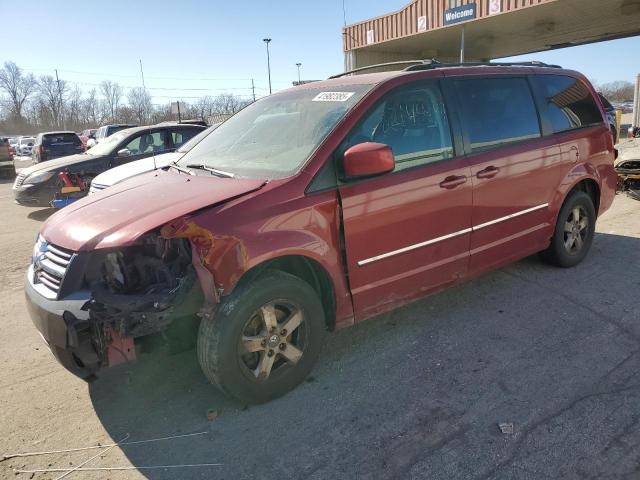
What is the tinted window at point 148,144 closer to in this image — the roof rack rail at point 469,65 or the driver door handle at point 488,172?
the roof rack rail at point 469,65

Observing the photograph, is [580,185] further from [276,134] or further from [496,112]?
[276,134]

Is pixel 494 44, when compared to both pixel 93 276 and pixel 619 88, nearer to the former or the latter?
pixel 93 276

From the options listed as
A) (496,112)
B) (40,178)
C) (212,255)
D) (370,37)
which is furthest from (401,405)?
(370,37)

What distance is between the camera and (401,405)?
281cm

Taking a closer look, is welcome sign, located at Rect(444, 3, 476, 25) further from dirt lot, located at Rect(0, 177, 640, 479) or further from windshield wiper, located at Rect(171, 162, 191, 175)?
windshield wiper, located at Rect(171, 162, 191, 175)

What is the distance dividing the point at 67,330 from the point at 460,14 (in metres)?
17.9

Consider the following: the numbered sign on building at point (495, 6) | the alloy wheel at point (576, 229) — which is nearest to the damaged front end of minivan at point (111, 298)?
the alloy wheel at point (576, 229)

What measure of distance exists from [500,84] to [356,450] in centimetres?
319

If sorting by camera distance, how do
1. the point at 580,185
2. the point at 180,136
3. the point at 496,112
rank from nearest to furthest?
the point at 496,112 < the point at 580,185 < the point at 180,136

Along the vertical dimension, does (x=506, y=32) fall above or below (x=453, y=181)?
above

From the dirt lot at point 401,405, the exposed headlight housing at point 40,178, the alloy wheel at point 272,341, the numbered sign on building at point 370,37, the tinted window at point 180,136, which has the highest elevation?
the numbered sign on building at point 370,37

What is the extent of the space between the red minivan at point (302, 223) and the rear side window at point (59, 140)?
1466 cm

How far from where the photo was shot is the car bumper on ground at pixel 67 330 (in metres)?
2.48

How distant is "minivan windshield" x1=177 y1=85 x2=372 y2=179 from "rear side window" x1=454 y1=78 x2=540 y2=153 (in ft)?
3.08
